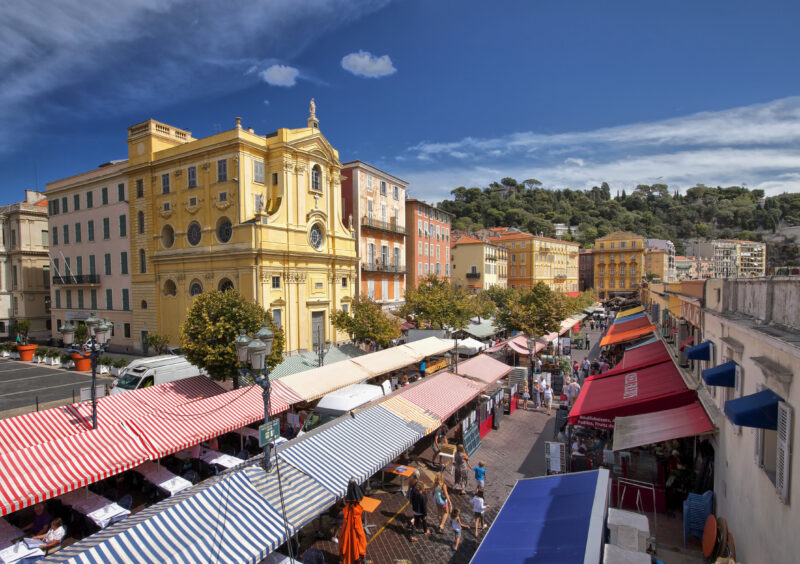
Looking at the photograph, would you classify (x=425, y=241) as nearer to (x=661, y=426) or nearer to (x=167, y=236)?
(x=167, y=236)

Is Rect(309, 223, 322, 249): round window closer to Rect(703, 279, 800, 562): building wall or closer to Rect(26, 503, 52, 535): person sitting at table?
Rect(26, 503, 52, 535): person sitting at table

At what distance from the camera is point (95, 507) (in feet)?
30.4

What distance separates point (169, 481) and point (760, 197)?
217103 mm

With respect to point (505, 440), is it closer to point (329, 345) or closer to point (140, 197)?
point (329, 345)

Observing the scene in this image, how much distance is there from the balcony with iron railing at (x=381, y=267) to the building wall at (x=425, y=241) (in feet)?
12.0

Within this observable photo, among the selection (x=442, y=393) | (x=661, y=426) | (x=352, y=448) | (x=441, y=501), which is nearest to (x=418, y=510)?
(x=441, y=501)

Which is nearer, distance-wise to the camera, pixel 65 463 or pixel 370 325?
pixel 65 463

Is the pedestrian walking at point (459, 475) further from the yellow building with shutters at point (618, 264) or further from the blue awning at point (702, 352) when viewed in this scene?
the yellow building with shutters at point (618, 264)

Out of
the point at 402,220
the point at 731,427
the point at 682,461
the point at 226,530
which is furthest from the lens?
the point at 402,220

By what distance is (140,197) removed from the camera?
31.6 m

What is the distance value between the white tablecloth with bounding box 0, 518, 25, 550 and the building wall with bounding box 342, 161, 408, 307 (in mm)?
28001

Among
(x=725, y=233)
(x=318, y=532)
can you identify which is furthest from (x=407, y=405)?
(x=725, y=233)

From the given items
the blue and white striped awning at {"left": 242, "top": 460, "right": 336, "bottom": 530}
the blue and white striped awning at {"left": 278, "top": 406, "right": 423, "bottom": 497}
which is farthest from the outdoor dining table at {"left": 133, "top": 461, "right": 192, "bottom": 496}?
the blue and white striped awning at {"left": 242, "top": 460, "right": 336, "bottom": 530}

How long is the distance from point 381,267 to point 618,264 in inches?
2485
